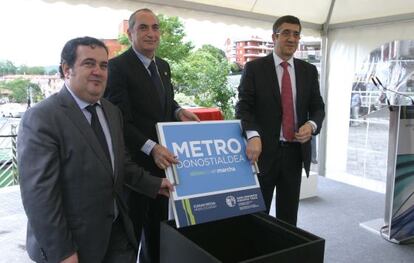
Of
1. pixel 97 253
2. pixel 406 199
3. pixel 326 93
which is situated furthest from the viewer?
pixel 326 93

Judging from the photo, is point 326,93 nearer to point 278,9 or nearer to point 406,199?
point 278,9

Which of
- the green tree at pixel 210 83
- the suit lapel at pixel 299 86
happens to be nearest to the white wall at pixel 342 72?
the green tree at pixel 210 83

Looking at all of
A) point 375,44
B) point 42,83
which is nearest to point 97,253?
point 42,83

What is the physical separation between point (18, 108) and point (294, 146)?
104 inches

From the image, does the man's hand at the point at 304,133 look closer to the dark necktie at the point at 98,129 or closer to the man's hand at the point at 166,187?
the man's hand at the point at 166,187

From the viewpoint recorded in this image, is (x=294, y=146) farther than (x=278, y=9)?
No

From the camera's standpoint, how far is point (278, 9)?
411 centimetres

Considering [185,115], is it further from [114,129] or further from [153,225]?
[153,225]

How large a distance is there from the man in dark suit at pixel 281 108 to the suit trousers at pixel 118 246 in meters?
0.88

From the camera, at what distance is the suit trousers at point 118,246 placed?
4.89 ft

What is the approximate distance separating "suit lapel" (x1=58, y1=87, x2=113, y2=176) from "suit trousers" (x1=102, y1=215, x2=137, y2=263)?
29cm

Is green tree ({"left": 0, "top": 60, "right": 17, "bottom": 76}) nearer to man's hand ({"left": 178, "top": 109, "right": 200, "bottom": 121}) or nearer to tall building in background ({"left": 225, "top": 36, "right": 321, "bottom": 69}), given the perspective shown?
man's hand ({"left": 178, "top": 109, "right": 200, "bottom": 121})

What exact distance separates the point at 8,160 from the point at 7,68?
1748 mm

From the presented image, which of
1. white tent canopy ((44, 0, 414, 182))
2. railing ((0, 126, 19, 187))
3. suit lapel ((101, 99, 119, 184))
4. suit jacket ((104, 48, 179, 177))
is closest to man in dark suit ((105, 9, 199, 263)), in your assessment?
suit jacket ((104, 48, 179, 177))
